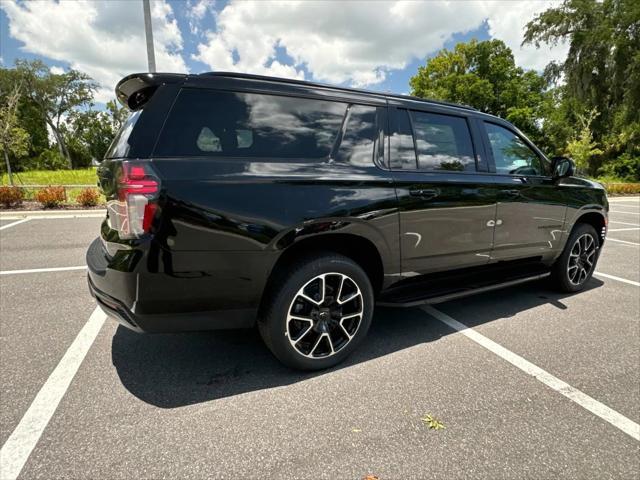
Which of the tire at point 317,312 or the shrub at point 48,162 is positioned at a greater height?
the shrub at point 48,162

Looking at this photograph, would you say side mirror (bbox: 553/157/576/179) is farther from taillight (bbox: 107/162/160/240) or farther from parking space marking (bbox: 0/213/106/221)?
parking space marking (bbox: 0/213/106/221)

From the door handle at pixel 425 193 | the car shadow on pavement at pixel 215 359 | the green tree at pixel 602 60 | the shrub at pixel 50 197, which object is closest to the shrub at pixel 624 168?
the green tree at pixel 602 60

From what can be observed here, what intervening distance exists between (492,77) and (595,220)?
42272 millimetres

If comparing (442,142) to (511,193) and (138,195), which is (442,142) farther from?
(138,195)

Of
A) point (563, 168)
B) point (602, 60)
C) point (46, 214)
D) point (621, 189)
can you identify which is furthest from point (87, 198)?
point (602, 60)

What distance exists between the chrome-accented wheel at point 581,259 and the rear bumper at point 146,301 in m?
3.95

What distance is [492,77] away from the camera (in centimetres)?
3959

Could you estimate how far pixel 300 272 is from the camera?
2383 millimetres

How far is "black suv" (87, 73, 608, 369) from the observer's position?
2.04 m

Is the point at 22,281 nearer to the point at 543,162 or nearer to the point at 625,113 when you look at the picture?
the point at 543,162

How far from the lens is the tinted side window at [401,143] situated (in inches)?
110

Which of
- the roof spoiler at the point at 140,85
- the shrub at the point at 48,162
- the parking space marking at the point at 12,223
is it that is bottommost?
the parking space marking at the point at 12,223

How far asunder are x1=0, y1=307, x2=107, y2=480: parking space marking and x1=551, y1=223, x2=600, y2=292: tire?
4813 mm

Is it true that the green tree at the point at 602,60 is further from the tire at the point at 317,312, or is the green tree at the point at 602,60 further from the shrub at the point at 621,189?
the tire at the point at 317,312
